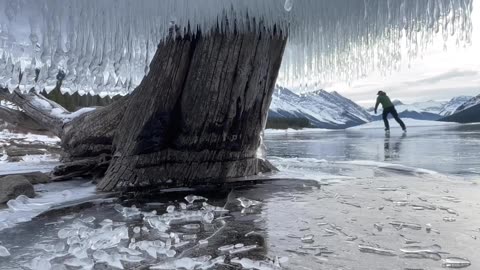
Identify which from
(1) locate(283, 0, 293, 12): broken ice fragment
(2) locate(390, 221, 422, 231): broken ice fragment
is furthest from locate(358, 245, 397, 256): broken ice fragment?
(1) locate(283, 0, 293, 12): broken ice fragment

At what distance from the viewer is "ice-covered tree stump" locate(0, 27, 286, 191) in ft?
12.2

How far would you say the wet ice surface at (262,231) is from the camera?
5.15ft

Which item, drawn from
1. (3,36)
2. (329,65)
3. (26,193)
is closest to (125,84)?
(3,36)

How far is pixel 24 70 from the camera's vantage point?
145 inches

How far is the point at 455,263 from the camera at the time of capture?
1509 mm

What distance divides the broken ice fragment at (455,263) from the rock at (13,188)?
10.9ft

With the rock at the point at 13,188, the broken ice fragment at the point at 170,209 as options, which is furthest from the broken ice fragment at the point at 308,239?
the rock at the point at 13,188

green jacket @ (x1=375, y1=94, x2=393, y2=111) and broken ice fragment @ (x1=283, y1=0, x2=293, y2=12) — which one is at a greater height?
broken ice fragment @ (x1=283, y1=0, x2=293, y2=12)

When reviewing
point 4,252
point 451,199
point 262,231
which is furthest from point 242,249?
point 451,199

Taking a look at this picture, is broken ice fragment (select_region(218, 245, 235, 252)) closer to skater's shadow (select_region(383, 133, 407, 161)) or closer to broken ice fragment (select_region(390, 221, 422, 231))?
broken ice fragment (select_region(390, 221, 422, 231))

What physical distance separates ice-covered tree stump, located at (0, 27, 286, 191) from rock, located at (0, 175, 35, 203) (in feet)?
2.19

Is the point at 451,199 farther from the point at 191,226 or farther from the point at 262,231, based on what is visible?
the point at 191,226

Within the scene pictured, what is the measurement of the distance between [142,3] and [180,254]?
2.55 meters

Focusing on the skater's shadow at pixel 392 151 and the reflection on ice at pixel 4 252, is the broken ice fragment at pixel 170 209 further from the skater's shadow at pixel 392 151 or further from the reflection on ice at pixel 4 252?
the skater's shadow at pixel 392 151
